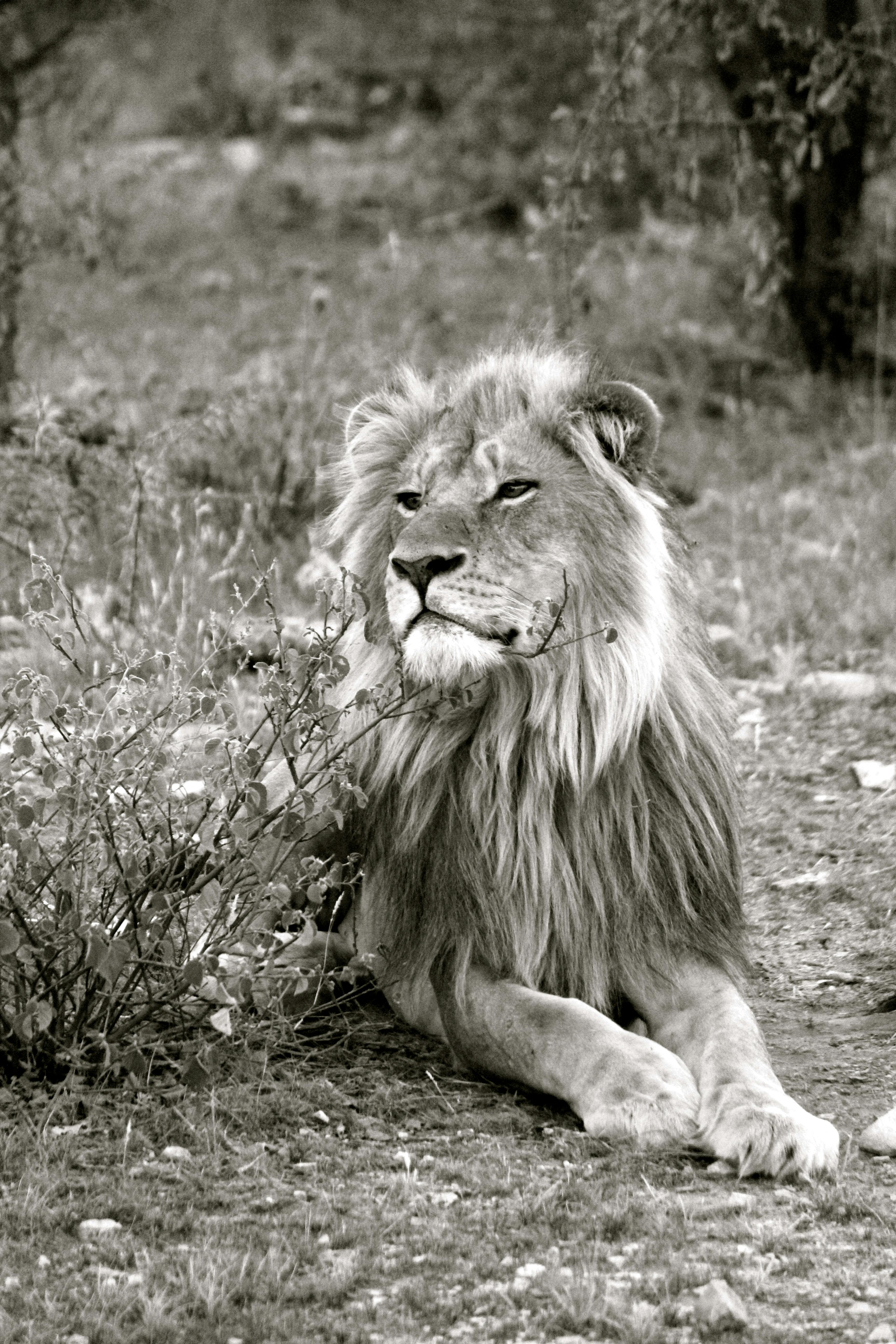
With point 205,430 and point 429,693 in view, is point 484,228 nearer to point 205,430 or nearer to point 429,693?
point 205,430

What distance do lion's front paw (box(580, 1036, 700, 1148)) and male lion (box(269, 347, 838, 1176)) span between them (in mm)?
137

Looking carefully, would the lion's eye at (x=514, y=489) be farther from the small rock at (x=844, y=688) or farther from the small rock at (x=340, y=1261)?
the small rock at (x=844, y=688)

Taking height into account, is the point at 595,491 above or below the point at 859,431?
above

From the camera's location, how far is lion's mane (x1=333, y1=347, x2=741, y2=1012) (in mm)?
3922

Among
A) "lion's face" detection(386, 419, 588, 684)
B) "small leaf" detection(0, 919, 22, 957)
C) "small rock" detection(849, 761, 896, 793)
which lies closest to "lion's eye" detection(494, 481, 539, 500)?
"lion's face" detection(386, 419, 588, 684)

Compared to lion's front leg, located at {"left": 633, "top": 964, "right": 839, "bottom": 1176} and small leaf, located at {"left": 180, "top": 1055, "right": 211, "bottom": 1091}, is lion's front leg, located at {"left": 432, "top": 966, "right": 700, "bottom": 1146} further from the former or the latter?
small leaf, located at {"left": 180, "top": 1055, "right": 211, "bottom": 1091}

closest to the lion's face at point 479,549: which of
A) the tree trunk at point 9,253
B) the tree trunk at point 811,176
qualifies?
the tree trunk at point 9,253

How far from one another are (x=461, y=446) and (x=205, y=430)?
2.63 metres

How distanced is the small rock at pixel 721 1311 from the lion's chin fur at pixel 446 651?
1386 millimetres

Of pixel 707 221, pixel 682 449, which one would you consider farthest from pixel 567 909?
pixel 707 221

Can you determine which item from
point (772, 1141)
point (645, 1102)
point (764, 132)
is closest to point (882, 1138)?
point (772, 1141)

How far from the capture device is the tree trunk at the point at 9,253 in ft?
24.9

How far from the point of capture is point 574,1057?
3.58 meters

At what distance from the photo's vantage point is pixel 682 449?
9.15m
